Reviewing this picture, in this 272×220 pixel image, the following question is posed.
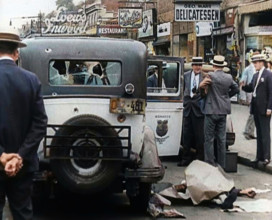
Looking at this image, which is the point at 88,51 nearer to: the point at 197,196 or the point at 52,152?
the point at 52,152

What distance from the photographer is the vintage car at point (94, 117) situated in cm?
655

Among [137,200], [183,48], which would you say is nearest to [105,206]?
[137,200]

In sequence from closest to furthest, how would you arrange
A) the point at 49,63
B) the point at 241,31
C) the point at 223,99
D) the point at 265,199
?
1. the point at 49,63
2. the point at 265,199
3. the point at 223,99
4. the point at 241,31

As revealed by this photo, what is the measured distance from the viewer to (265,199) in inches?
333

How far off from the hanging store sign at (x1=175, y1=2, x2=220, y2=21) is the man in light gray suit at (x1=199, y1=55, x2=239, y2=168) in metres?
6.89

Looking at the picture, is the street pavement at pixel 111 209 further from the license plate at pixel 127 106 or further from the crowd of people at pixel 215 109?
the license plate at pixel 127 106

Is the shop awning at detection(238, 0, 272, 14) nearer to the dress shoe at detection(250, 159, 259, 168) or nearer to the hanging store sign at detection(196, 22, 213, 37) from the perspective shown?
the hanging store sign at detection(196, 22, 213, 37)

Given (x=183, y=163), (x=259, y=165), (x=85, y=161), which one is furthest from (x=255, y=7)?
(x=85, y=161)

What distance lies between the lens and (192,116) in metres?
11.1

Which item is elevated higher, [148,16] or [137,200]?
[148,16]

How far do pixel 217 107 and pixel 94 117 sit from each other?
3673 mm

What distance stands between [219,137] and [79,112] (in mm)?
3817

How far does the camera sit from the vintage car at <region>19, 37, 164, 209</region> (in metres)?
6.55

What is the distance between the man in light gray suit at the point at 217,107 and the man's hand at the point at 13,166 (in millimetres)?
5582
